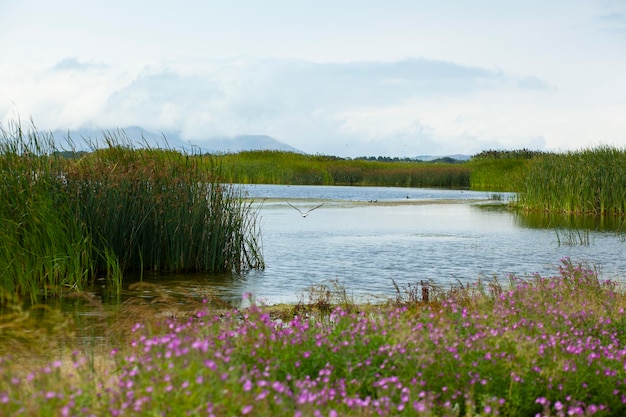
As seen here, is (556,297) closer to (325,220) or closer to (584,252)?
(584,252)

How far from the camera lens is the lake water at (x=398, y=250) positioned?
45.9ft

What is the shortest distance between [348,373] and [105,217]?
884cm

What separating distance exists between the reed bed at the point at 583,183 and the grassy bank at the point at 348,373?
24992 millimetres

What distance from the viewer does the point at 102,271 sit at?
45.8 ft

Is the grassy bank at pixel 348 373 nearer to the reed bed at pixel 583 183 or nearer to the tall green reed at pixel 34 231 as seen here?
the tall green reed at pixel 34 231

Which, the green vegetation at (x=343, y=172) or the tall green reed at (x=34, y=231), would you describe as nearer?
the tall green reed at (x=34, y=231)

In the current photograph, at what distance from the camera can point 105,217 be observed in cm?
1334

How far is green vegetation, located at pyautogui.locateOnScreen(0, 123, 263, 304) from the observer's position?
38.0ft

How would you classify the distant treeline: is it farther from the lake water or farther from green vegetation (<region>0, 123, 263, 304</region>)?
green vegetation (<region>0, 123, 263, 304</region>)

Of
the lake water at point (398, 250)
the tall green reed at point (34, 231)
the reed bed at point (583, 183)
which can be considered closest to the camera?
the tall green reed at point (34, 231)

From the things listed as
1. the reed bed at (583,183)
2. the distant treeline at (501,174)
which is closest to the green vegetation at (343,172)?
the distant treeline at (501,174)

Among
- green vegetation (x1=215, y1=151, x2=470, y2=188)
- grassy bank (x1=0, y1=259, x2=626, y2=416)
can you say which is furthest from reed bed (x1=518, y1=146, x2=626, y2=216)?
green vegetation (x1=215, y1=151, x2=470, y2=188)

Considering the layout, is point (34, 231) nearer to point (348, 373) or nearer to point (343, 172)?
point (348, 373)

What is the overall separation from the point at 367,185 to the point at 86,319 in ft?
185
